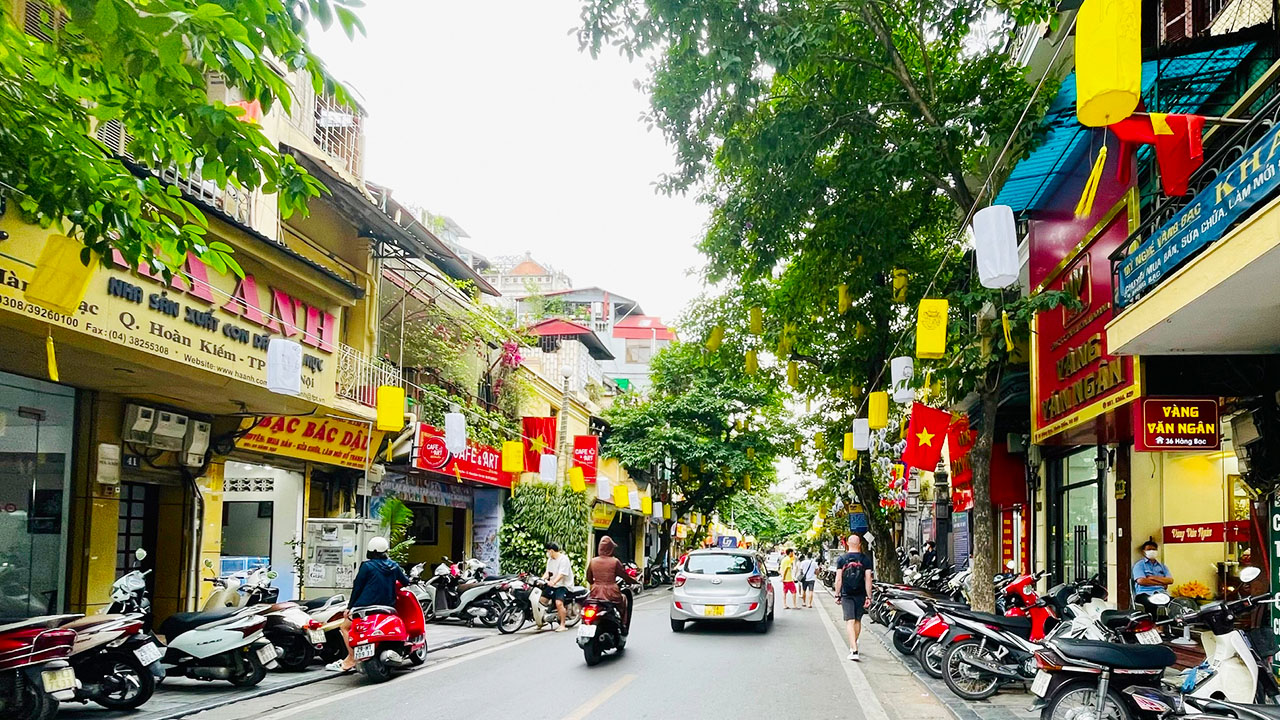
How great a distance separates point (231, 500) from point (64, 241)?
35.9 feet

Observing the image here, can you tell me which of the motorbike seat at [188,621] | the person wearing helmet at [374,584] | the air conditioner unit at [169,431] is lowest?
the motorbike seat at [188,621]

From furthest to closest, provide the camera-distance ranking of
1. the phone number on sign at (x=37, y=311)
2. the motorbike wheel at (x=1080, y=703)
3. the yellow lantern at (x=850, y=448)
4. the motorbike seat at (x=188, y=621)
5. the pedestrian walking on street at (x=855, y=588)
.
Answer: the yellow lantern at (x=850, y=448) → the pedestrian walking on street at (x=855, y=588) → the motorbike seat at (x=188, y=621) → the phone number on sign at (x=37, y=311) → the motorbike wheel at (x=1080, y=703)

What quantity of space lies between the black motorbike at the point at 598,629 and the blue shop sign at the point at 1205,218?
274 inches

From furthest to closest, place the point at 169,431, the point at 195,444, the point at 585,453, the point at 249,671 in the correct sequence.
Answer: the point at 585,453 < the point at 195,444 < the point at 169,431 < the point at 249,671

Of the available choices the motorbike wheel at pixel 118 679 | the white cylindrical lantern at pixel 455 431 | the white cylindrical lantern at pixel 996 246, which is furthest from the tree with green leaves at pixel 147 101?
the white cylindrical lantern at pixel 455 431

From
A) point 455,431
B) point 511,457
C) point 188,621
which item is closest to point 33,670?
point 188,621

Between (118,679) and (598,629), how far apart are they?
5541 mm

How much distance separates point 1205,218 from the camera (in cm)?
805

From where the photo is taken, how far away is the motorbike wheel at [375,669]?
11422 millimetres

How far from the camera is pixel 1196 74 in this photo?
1076 centimetres

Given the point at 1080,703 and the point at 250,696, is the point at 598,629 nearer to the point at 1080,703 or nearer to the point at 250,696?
the point at 250,696

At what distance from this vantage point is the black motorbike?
41.9ft

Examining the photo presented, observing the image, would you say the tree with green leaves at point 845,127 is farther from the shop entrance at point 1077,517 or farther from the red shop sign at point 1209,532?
the shop entrance at point 1077,517

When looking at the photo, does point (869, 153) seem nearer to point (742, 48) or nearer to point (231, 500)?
point (742, 48)
